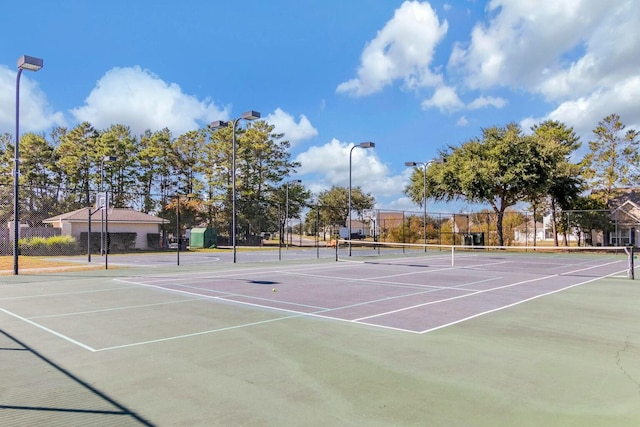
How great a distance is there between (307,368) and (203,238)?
3861 cm

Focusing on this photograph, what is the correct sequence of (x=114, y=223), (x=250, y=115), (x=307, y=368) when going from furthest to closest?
(x=114, y=223)
(x=250, y=115)
(x=307, y=368)

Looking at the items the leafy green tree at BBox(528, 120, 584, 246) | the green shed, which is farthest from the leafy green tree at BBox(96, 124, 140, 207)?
the leafy green tree at BBox(528, 120, 584, 246)

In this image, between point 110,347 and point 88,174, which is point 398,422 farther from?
point 88,174

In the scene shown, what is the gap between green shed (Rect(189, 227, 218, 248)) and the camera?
138 ft

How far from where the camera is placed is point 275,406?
12.5ft

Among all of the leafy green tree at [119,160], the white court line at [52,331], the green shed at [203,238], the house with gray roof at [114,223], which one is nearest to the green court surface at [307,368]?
the white court line at [52,331]

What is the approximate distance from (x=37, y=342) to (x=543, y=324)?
25.1ft

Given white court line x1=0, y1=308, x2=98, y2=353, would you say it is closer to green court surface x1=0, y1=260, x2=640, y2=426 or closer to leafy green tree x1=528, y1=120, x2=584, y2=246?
green court surface x1=0, y1=260, x2=640, y2=426

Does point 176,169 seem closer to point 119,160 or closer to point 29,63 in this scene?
point 119,160

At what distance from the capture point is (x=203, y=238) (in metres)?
42.0

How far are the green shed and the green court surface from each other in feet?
110

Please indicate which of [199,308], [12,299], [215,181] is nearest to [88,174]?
[215,181]

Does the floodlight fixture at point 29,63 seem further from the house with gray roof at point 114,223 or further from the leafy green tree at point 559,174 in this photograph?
the leafy green tree at point 559,174

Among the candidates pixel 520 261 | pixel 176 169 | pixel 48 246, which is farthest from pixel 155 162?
pixel 520 261
